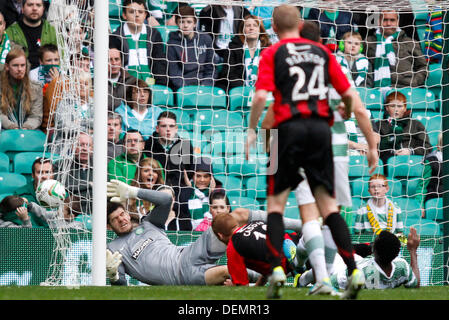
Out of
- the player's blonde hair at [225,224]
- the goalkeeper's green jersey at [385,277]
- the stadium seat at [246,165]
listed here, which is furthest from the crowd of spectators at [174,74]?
the goalkeeper's green jersey at [385,277]

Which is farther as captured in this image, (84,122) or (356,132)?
(356,132)

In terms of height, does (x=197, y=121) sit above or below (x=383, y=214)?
above

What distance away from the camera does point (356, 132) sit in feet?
28.7

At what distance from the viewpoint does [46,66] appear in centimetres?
901

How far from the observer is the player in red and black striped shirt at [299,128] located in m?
4.09

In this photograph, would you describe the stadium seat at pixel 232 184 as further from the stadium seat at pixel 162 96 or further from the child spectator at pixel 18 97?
the child spectator at pixel 18 97

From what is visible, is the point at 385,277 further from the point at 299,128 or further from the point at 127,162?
the point at 127,162

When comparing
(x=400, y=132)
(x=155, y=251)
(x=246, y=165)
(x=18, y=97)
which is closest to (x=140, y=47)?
(x=18, y=97)

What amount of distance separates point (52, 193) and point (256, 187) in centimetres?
279
